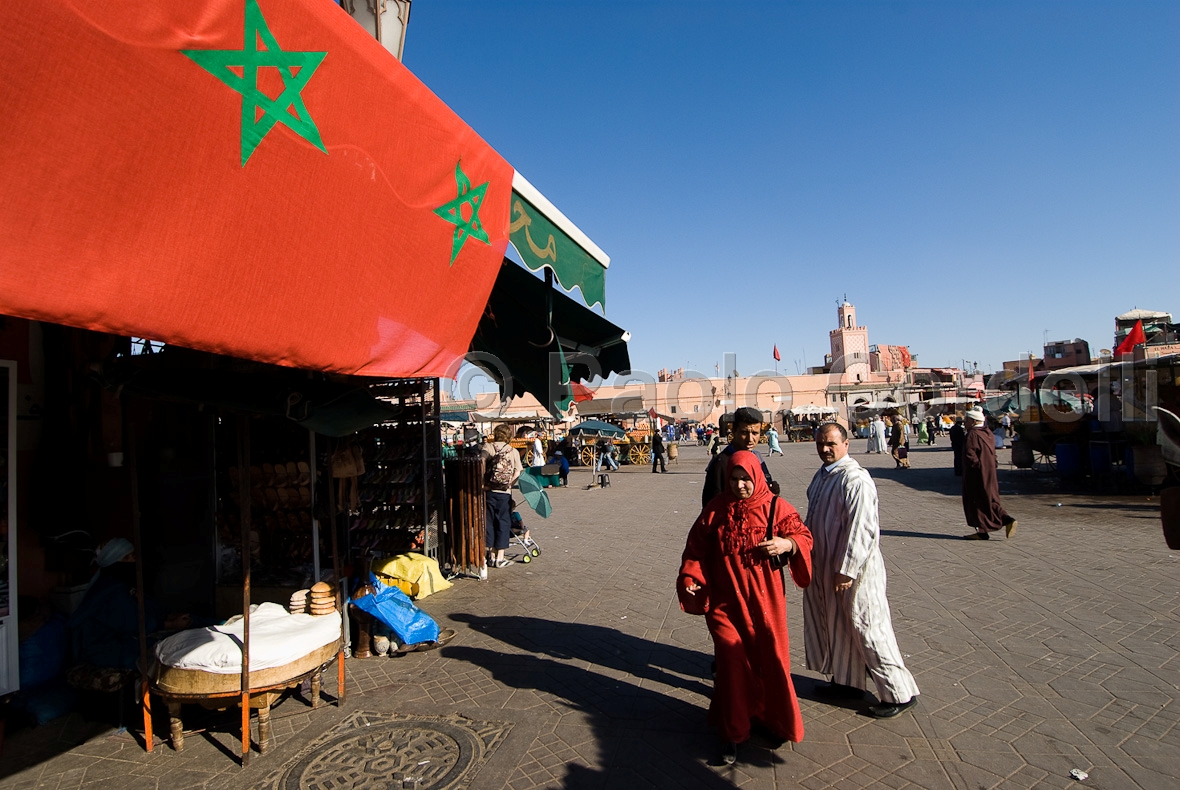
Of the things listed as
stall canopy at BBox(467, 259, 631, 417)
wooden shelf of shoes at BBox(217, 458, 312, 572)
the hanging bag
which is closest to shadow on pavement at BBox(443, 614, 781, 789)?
the hanging bag

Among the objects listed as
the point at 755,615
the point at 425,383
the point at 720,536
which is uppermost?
the point at 425,383

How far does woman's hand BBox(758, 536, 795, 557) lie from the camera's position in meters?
3.30

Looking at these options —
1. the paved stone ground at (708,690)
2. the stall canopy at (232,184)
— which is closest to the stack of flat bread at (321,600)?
the paved stone ground at (708,690)

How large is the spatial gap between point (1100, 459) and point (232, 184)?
16330 millimetres

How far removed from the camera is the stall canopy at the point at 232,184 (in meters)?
1.63

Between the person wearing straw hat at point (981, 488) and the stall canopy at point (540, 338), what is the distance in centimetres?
556

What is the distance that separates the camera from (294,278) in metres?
2.34

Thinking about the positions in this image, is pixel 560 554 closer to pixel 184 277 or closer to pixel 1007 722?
pixel 1007 722

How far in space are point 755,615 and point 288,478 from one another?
11.8 feet

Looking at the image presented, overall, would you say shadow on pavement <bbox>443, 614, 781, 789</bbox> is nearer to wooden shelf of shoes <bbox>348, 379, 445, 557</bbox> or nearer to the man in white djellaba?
the man in white djellaba

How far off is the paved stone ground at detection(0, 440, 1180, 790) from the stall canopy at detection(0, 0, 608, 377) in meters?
2.29

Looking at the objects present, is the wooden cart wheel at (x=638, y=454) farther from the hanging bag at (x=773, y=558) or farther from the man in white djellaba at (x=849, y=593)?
the hanging bag at (x=773, y=558)

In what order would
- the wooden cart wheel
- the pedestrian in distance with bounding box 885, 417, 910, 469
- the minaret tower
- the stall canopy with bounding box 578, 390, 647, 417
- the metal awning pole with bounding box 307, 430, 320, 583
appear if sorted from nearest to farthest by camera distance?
the metal awning pole with bounding box 307, 430, 320, 583, the pedestrian in distance with bounding box 885, 417, 910, 469, the wooden cart wheel, the stall canopy with bounding box 578, 390, 647, 417, the minaret tower

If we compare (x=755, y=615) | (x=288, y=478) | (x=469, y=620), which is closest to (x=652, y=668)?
(x=755, y=615)
